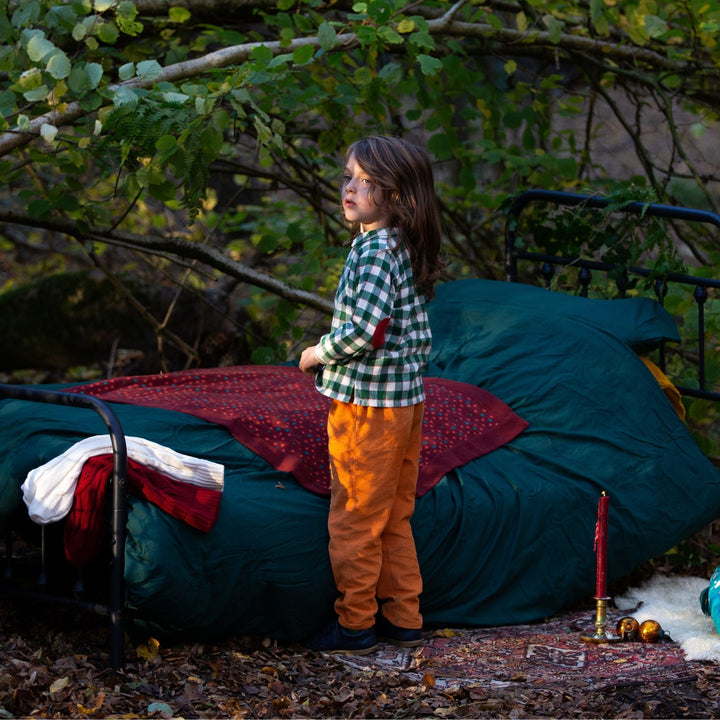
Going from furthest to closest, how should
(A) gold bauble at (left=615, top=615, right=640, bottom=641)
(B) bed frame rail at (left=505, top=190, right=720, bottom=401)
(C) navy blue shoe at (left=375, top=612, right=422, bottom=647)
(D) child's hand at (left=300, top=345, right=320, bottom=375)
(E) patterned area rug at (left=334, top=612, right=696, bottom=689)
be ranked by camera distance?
1. (B) bed frame rail at (left=505, top=190, right=720, bottom=401)
2. (A) gold bauble at (left=615, top=615, right=640, bottom=641)
3. (C) navy blue shoe at (left=375, top=612, right=422, bottom=647)
4. (D) child's hand at (left=300, top=345, right=320, bottom=375)
5. (E) patterned area rug at (left=334, top=612, right=696, bottom=689)

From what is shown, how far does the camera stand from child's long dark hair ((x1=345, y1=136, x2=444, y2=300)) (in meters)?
3.09

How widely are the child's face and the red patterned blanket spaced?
0.77 m

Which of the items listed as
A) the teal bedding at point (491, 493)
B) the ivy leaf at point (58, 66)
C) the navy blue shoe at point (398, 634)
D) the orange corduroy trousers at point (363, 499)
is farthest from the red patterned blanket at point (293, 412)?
the ivy leaf at point (58, 66)

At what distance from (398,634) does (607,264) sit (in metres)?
2.26

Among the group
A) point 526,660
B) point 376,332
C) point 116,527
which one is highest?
point 376,332

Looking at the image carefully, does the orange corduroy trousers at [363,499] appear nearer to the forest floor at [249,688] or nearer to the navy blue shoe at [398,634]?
the navy blue shoe at [398,634]

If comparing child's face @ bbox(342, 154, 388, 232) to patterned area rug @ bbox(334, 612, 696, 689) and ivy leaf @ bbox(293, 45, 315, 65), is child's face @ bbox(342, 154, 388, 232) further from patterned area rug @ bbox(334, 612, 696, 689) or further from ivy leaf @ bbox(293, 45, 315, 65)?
patterned area rug @ bbox(334, 612, 696, 689)

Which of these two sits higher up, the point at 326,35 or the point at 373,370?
the point at 326,35

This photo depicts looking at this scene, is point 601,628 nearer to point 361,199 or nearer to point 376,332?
point 376,332

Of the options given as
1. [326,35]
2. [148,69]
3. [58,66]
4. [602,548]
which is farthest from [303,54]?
[602,548]

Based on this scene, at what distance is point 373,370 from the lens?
10.2 ft

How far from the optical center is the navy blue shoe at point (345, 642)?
314 centimetres

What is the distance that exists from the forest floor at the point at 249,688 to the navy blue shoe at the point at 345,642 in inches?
1.6

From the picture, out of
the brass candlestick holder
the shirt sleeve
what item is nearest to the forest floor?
the brass candlestick holder
